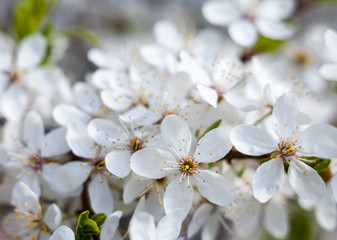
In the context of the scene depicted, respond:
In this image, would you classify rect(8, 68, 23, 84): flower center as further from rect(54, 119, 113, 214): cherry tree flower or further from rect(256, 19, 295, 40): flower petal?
rect(256, 19, 295, 40): flower petal

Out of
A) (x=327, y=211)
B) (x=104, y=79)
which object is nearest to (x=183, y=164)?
(x=104, y=79)

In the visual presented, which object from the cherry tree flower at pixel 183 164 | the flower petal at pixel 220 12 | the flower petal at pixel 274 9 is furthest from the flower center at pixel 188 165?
the flower petal at pixel 274 9

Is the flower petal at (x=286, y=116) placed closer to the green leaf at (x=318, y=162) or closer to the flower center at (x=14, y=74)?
the green leaf at (x=318, y=162)

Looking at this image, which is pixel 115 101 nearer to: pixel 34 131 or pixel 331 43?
pixel 34 131

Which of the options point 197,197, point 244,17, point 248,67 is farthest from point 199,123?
point 244,17

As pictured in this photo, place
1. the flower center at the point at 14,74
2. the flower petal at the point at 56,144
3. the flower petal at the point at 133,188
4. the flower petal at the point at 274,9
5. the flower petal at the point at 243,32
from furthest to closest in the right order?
the flower petal at the point at 274,9 → the flower petal at the point at 243,32 → the flower center at the point at 14,74 → the flower petal at the point at 56,144 → the flower petal at the point at 133,188

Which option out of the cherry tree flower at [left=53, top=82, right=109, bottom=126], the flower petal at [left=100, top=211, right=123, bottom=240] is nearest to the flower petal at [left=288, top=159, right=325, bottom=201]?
the flower petal at [left=100, top=211, right=123, bottom=240]

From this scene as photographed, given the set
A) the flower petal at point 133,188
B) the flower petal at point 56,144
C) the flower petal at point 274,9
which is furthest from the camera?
the flower petal at point 274,9
